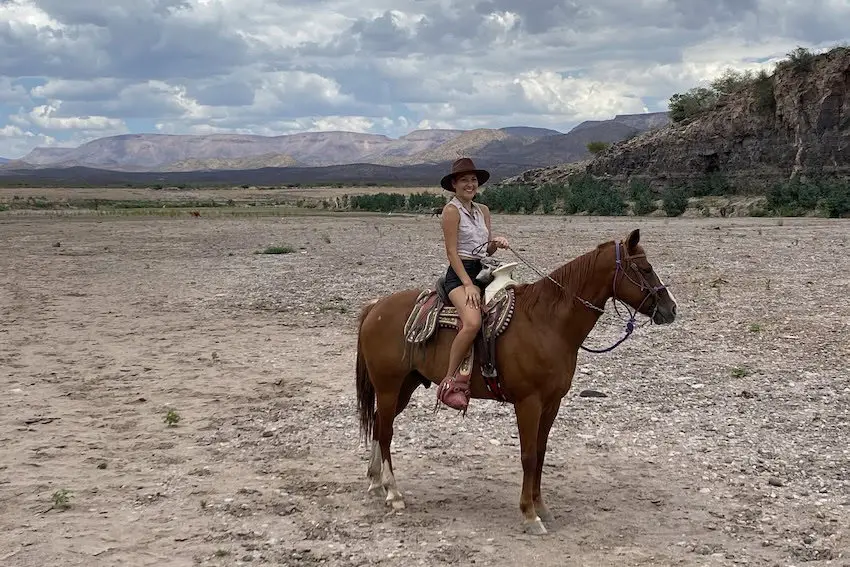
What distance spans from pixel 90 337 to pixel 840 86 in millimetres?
47464

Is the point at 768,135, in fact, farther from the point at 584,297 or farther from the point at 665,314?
the point at 584,297

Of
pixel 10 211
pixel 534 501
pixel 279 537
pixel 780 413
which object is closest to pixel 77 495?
pixel 279 537

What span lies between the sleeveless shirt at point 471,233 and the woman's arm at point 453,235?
0.19ft

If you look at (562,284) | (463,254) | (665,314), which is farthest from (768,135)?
(463,254)

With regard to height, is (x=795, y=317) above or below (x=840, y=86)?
below

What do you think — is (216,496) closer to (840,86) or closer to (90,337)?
(90,337)

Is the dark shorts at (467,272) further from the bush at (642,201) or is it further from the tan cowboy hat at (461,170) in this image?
the bush at (642,201)

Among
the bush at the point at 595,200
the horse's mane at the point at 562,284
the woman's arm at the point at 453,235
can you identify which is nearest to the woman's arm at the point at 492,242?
the woman's arm at the point at 453,235

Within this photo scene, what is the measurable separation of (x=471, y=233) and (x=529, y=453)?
167 cm

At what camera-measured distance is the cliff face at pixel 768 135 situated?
47.8m

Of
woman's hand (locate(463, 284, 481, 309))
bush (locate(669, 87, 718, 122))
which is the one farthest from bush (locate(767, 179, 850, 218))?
woman's hand (locate(463, 284, 481, 309))

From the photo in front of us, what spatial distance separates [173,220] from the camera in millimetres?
51469

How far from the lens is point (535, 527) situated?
5727 millimetres

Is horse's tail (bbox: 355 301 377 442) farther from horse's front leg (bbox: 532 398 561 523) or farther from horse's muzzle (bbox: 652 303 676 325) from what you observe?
horse's muzzle (bbox: 652 303 676 325)
